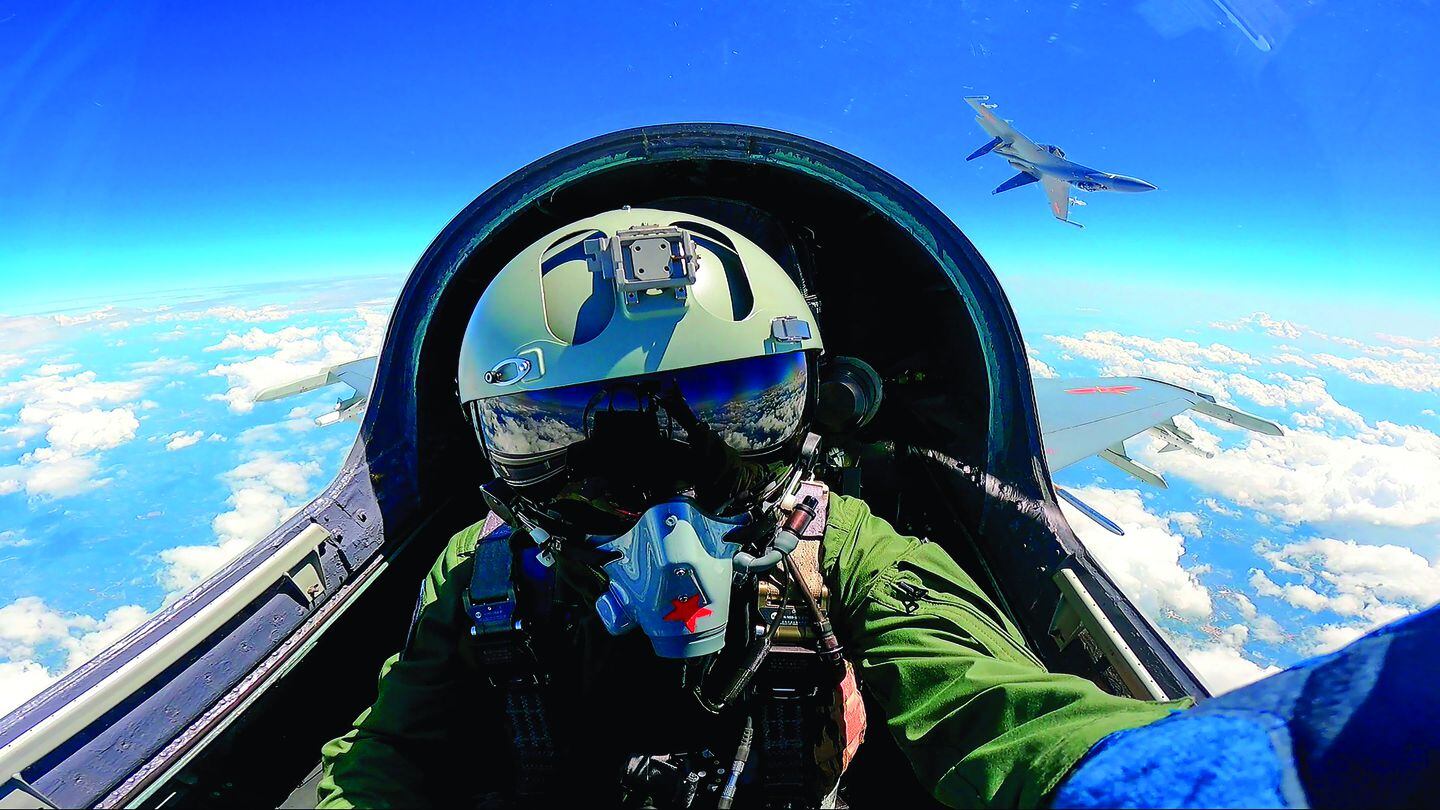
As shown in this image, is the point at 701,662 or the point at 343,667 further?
the point at 343,667

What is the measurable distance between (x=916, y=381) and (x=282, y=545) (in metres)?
2.69

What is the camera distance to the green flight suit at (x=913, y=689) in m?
0.97

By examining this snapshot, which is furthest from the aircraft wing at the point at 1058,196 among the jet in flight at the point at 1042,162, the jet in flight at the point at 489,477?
the jet in flight at the point at 489,477

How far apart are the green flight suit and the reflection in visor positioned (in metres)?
0.46

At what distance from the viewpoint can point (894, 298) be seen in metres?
2.81

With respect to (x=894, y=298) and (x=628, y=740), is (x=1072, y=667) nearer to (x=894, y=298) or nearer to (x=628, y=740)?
(x=628, y=740)

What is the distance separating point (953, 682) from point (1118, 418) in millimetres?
4923

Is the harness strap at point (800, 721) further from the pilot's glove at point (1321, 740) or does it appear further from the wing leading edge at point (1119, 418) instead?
the wing leading edge at point (1119, 418)

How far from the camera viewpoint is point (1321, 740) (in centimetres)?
63

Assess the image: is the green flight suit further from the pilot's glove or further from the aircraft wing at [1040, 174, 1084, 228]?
the aircraft wing at [1040, 174, 1084, 228]

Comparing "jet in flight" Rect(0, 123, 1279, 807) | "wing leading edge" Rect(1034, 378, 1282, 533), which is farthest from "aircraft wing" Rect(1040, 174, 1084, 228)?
"jet in flight" Rect(0, 123, 1279, 807)

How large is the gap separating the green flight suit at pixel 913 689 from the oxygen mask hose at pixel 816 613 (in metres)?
0.05

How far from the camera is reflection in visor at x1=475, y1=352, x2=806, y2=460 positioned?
1.36 metres

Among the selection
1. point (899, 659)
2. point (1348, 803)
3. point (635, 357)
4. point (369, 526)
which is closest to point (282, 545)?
point (369, 526)
